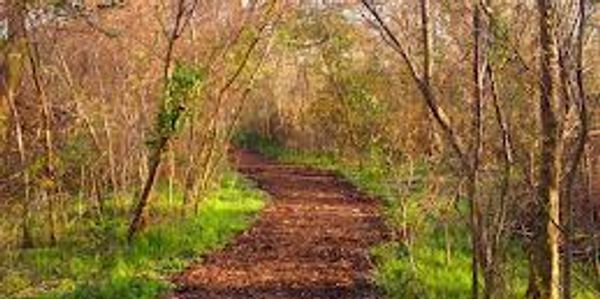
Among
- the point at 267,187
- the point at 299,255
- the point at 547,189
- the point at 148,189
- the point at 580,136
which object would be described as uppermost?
the point at 580,136

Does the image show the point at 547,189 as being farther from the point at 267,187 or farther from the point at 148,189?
the point at 267,187

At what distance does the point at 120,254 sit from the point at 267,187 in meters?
10.4

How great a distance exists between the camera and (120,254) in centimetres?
1383

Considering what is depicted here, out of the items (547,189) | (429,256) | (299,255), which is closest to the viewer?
(547,189)

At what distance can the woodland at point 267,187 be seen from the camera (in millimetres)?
8234

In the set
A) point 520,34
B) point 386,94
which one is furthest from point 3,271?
point 386,94

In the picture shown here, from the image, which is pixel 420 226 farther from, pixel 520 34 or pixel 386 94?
pixel 386 94

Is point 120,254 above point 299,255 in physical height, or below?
above

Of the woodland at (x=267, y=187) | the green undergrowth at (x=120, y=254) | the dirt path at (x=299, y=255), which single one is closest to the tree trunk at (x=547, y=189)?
the woodland at (x=267, y=187)

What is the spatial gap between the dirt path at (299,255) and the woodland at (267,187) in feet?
0.21

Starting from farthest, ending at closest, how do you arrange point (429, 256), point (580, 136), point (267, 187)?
point (267, 187), point (429, 256), point (580, 136)

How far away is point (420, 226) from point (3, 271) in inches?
242

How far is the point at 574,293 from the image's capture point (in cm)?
1079

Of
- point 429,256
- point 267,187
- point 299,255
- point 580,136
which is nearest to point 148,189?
point 299,255
